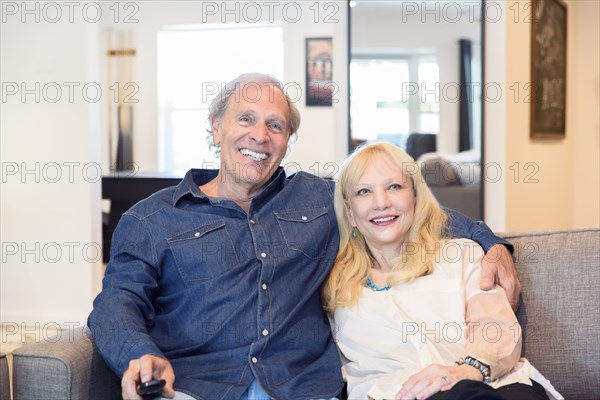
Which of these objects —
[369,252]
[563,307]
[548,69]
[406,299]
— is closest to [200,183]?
[369,252]

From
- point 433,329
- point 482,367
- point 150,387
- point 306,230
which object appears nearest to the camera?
point 150,387

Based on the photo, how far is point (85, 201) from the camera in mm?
Answer: 4449

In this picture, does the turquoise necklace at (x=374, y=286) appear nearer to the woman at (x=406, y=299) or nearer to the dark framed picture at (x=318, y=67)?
the woman at (x=406, y=299)

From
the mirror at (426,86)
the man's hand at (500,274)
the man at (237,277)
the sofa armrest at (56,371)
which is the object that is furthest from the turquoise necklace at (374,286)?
the mirror at (426,86)

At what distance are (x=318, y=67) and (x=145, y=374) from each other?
6666 mm

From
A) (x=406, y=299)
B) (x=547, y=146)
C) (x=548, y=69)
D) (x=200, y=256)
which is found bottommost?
(x=406, y=299)

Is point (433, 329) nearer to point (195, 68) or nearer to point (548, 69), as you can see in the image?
point (548, 69)

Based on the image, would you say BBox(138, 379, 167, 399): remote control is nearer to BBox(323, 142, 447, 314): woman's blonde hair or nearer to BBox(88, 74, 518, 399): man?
BBox(88, 74, 518, 399): man

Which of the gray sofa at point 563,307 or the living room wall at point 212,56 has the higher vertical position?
the living room wall at point 212,56

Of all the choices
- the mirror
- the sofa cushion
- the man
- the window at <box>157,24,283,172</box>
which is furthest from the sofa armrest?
the window at <box>157,24,283,172</box>

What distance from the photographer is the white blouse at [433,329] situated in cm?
183

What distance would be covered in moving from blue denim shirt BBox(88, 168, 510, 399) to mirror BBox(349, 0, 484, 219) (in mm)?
2518

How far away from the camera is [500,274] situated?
193 centimetres

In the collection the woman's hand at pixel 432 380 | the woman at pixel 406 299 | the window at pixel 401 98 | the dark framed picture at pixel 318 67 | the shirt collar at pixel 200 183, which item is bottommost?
the woman's hand at pixel 432 380
